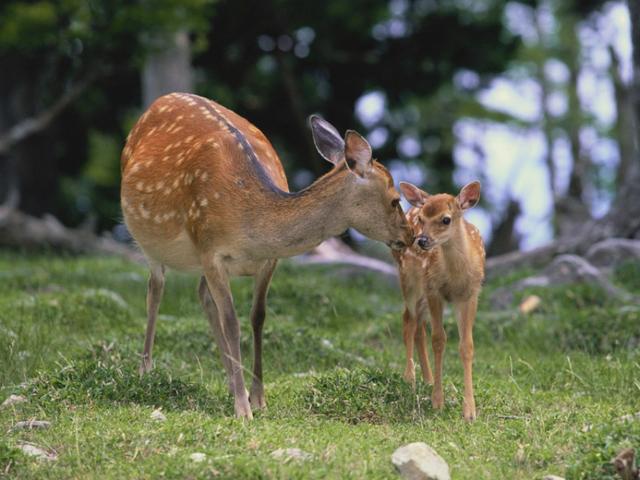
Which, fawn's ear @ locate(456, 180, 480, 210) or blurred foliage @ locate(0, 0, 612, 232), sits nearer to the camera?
fawn's ear @ locate(456, 180, 480, 210)

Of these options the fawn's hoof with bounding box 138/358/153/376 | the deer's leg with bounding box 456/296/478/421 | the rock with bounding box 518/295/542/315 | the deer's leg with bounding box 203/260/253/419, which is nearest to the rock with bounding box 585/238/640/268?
the rock with bounding box 518/295/542/315


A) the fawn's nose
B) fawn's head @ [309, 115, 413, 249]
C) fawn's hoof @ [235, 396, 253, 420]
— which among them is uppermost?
fawn's head @ [309, 115, 413, 249]

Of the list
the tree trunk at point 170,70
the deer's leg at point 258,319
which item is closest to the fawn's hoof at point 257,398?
the deer's leg at point 258,319

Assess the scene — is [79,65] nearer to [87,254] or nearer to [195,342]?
[87,254]

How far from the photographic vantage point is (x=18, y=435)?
5.71m

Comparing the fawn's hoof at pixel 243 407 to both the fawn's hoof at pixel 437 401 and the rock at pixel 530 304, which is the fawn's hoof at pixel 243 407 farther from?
the rock at pixel 530 304

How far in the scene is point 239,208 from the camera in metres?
6.65

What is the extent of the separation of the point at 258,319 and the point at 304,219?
2.79 ft

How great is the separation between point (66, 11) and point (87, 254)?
3.18 metres

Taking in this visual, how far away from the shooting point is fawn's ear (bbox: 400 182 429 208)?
7.35m

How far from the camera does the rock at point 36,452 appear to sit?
534cm

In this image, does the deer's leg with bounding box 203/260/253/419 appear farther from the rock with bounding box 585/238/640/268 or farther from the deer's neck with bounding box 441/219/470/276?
the rock with bounding box 585/238/640/268

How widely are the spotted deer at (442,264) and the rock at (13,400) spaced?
90.6 inches

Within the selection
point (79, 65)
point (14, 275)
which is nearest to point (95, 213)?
point (79, 65)
